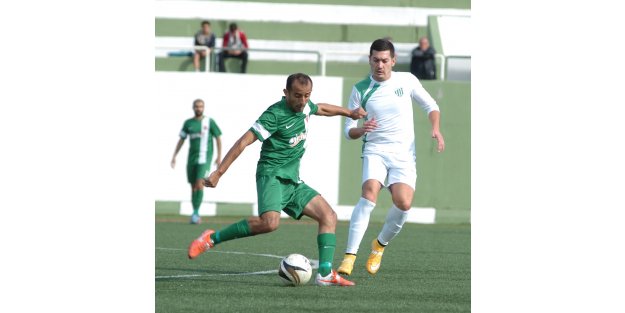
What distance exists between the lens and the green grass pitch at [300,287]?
9.12 meters

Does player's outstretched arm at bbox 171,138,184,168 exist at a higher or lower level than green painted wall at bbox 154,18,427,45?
lower

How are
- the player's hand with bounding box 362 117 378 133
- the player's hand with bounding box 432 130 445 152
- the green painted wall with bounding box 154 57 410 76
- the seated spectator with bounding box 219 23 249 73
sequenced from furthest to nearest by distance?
the green painted wall with bounding box 154 57 410 76
the seated spectator with bounding box 219 23 249 73
the player's hand with bounding box 432 130 445 152
the player's hand with bounding box 362 117 378 133

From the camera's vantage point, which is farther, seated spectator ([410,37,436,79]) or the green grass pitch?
seated spectator ([410,37,436,79])

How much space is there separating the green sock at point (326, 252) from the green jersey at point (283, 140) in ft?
1.88

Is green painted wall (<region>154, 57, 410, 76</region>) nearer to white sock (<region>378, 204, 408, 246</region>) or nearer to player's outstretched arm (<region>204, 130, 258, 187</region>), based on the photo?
white sock (<region>378, 204, 408, 246</region>)

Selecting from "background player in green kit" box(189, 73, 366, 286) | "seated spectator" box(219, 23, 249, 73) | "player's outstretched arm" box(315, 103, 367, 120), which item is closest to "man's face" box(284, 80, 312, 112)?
"background player in green kit" box(189, 73, 366, 286)

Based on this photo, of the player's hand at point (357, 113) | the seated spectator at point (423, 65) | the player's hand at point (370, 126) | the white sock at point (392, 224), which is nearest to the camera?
the player's hand at point (357, 113)

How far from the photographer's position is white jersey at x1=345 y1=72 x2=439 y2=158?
12023 mm

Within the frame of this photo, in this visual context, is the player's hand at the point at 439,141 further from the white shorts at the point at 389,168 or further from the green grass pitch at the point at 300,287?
the green grass pitch at the point at 300,287

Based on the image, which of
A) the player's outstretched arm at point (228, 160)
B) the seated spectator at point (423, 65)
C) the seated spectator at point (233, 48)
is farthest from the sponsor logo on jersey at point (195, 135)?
the player's outstretched arm at point (228, 160)

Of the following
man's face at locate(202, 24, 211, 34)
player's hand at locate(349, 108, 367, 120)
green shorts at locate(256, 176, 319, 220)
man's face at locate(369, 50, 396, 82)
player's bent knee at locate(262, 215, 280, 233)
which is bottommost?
player's bent knee at locate(262, 215, 280, 233)

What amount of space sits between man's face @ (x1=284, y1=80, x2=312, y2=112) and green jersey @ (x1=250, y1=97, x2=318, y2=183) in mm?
78
